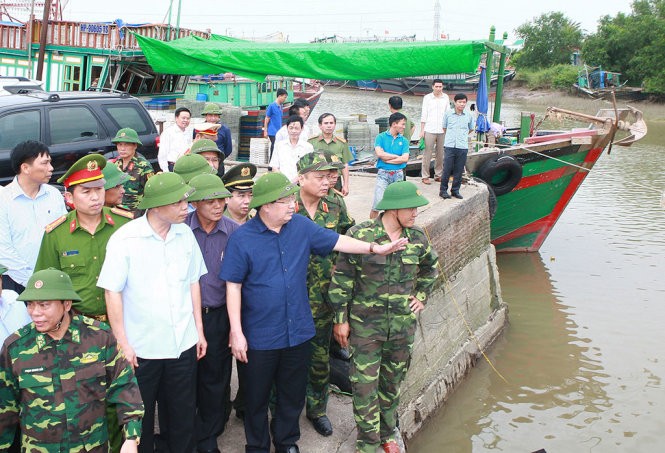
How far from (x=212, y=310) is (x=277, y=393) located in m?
0.68

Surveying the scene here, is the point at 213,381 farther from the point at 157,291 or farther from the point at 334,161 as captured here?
the point at 334,161

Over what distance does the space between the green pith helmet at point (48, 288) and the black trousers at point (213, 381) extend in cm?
120

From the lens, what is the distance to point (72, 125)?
6.96 metres

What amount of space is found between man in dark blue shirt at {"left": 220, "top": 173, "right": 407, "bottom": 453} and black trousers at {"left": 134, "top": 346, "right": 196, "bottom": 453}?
317 mm

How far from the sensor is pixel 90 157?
3789 mm

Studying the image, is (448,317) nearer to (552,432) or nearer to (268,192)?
(552,432)

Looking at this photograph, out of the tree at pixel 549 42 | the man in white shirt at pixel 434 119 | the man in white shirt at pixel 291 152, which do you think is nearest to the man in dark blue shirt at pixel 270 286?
the man in white shirt at pixel 291 152


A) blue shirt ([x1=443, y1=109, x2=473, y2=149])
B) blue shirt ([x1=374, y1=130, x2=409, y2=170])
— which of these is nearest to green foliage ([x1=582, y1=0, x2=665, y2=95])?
blue shirt ([x1=443, y1=109, x2=473, y2=149])

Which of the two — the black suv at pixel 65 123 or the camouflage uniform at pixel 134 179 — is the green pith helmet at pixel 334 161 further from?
the black suv at pixel 65 123

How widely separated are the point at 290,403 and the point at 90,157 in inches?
74.3

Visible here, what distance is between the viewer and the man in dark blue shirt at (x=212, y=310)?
13.1 ft

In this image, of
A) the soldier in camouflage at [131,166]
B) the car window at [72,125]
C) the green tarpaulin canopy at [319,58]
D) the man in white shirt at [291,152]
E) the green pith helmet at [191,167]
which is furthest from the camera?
the green tarpaulin canopy at [319,58]

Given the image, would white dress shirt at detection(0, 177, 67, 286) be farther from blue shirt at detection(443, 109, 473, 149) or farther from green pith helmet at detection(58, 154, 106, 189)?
blue shirt at detection(443, 109, 473, 149)

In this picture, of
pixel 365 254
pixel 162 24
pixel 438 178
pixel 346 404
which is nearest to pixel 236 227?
pixel 365 254
